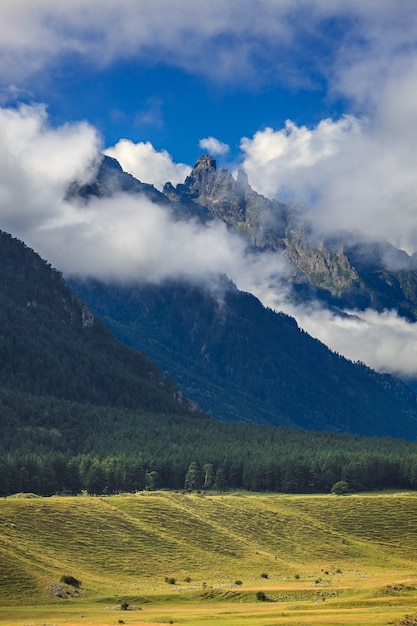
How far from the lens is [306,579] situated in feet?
614

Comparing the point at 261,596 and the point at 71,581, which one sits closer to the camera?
the point at 261,596

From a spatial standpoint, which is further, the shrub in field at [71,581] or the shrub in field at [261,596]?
the shrub in field at [71,581]

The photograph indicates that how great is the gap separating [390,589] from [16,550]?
72.1m

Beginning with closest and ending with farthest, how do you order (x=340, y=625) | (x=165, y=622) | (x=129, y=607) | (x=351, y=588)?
1. (x=340, y=625)
2. (x=165, y=622)
3. (x=129, y=607)
4. (x=351, y=588)

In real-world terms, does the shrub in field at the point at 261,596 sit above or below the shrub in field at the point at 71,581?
above

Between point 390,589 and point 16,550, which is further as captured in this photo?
point 16,550

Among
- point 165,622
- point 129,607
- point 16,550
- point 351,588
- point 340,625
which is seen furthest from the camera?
point 16,550

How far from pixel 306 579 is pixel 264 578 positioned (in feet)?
28.9

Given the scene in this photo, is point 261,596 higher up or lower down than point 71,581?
higher up

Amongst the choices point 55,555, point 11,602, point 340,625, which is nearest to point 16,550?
point 55,555

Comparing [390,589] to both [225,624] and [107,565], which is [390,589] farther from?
[107,565]

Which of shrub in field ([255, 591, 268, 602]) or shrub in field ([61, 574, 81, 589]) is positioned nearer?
shrub in field ([255, 591, 268, 602])

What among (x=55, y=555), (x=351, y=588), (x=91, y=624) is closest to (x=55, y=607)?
(x=91, y=624)

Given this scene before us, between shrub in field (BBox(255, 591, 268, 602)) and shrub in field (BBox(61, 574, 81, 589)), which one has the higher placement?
shrub in field (BBox(255, 591, 268, 602))
